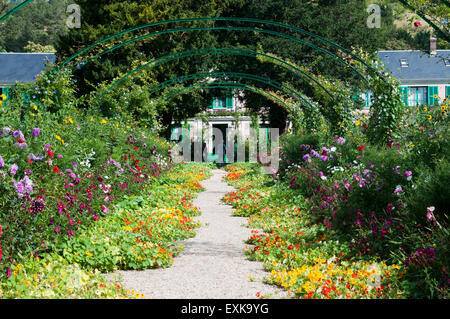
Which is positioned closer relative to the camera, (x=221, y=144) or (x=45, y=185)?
(x=45, y=185)

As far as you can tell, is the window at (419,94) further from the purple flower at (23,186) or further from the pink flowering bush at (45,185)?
the purple flower at (23,186)

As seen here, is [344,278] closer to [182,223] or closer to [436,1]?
[182,223]

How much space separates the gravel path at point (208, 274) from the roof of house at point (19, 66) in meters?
29.4

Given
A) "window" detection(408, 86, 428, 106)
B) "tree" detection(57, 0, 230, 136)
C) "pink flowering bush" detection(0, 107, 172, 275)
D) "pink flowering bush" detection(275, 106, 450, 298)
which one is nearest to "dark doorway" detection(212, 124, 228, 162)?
"tree" detection(57, 0, 230, 136)

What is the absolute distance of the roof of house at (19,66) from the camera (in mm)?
33719

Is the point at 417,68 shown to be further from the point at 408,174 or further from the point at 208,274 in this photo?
the point at 208,274

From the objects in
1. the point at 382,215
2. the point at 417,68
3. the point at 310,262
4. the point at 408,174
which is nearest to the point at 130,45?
the point at 382,215

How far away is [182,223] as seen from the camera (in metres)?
7.90

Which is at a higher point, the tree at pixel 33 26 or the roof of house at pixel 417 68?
the tree at pixel 33 26

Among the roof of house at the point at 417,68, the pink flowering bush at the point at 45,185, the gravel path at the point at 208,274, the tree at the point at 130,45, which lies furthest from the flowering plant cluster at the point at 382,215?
the roof of house at the point at 417,68

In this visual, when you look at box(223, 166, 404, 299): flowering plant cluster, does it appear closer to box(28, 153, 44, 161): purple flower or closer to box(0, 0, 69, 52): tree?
box(28, 153, 44, 161): purple flower

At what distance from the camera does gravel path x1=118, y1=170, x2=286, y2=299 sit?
468cm

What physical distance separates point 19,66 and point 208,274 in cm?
3308

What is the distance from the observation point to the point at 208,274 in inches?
212
